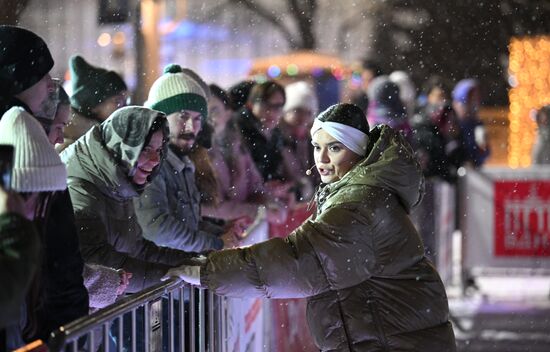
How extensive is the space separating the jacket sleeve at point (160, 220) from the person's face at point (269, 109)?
10.7 ft

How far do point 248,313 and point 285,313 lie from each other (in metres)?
1.31

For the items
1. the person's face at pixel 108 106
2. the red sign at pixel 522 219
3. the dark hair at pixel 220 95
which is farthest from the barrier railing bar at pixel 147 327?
the red sign at pixel 522 219

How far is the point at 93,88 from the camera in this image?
22.7 feet

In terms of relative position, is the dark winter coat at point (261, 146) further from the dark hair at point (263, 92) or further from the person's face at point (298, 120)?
the person's face at point (298, 120)

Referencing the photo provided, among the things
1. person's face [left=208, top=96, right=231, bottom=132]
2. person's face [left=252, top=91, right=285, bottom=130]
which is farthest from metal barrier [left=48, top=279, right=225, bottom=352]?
person's face [left=252, top=91, right=285, bottom=130]

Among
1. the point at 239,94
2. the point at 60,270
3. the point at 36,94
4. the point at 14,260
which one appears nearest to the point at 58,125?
the point at 36,94

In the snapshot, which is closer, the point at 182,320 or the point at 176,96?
the point at 182,320

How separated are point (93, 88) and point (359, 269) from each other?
9.58 feet

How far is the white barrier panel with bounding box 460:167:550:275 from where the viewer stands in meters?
12.6

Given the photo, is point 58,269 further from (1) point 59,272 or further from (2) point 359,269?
(2) point 359,269

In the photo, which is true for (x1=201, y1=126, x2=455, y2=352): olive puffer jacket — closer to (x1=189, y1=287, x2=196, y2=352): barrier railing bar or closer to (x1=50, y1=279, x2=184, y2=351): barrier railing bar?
(x1=189, y1=287, x2=196, y2=352): barrier railing bar

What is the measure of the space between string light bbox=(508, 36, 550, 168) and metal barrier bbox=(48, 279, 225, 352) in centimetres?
2001

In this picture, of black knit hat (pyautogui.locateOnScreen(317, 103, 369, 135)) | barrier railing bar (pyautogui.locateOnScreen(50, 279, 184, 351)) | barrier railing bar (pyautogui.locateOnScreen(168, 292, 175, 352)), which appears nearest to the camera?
barrier railing bar (pyautogui.locateOnScreen(50, 279, 184, 351))

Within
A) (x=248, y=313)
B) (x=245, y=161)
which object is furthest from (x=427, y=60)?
(x=248, y=313)
